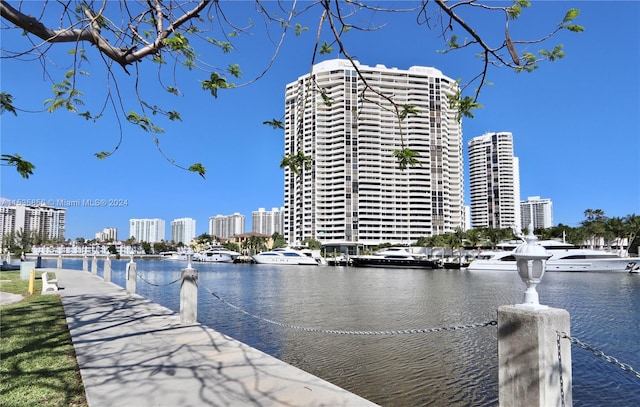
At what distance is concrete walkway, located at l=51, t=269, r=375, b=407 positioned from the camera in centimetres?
425

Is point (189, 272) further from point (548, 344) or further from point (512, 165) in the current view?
point (512, 165)

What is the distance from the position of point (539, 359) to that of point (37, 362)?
618 centimetres

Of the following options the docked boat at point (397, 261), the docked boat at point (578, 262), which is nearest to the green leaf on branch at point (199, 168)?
the docked boat at point (578, 262)

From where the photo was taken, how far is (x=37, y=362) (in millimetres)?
5516

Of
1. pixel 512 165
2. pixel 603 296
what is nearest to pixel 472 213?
pixel 512 165

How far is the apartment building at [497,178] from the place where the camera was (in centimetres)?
14475

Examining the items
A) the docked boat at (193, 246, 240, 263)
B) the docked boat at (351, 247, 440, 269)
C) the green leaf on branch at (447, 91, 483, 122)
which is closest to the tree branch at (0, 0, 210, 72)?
the green leaf on branch at (447, 91, 483, 122)

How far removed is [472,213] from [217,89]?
16799 centimetres

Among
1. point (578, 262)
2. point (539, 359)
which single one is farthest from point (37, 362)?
point (578, 262)

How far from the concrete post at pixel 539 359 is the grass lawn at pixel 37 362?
4177mm

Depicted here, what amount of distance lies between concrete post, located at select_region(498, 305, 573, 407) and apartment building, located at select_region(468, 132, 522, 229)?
6045 inches

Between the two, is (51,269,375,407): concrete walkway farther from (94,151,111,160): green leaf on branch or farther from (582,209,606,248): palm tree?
(582,209,606,248): palm tree

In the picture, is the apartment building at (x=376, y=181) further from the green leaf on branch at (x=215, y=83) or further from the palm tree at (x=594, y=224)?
the green leaf on branch at (x=215, y=83)

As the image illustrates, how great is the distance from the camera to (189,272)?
8.93 meters
